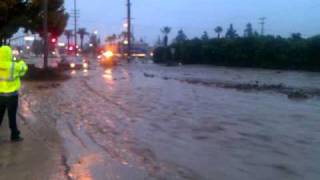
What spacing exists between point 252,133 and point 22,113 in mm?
6445

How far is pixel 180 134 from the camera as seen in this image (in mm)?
13406

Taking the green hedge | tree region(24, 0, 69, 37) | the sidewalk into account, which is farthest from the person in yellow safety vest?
the green hedge

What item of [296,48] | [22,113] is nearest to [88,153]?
[22,113]

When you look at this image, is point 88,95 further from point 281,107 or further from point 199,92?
point 281,107

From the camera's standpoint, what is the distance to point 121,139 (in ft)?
41.1

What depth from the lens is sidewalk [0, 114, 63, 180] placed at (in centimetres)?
881

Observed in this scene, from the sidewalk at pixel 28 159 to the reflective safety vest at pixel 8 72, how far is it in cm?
101

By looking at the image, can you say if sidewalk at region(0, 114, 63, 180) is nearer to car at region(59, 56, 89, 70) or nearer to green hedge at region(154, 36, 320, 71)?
green hedge at region(154, 36, 320, 71)

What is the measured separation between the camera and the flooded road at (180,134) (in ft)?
31.2

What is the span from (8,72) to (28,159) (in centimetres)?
210

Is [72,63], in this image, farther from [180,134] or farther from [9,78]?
[9,78]

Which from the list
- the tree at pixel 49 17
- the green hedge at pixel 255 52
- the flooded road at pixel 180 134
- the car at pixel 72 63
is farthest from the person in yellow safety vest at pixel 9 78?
the car at pixel 72 63

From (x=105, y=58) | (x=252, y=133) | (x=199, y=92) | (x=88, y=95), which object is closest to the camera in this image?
(x=252, y=133)

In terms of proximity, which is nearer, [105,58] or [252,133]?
[252,133]
